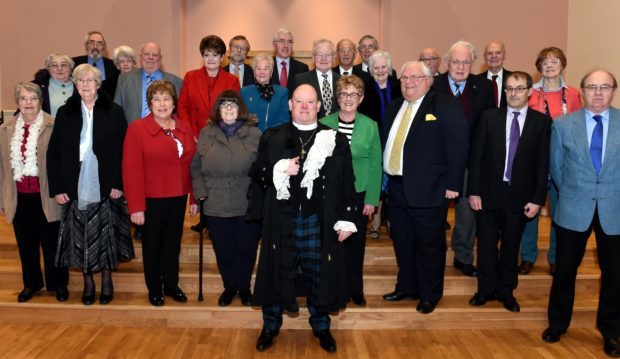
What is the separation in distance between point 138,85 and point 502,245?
10.4 feet

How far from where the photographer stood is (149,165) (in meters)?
4.03

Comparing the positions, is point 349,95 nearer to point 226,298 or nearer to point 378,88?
point 378,88

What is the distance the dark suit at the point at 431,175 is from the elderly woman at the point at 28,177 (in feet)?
8.10

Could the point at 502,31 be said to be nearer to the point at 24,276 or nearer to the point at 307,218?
the point at 307,218

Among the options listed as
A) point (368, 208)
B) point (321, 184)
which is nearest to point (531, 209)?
point (368, 208)

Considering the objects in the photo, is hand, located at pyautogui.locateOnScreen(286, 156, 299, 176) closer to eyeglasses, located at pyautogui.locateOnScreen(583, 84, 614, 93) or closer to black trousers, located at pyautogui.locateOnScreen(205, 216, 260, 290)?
black trousers, located at pyautogui.locateOnScreen(205, 216, 260, 290)

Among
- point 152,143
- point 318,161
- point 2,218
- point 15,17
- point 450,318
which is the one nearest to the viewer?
point 318,161

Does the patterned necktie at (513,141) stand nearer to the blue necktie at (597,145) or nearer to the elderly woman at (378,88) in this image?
the blue necktie at (597,145)

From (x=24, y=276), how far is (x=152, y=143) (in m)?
1.52

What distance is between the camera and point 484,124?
412cm

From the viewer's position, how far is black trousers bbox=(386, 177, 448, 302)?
13.6ft

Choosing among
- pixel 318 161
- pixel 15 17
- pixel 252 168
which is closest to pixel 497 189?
pixel 318 161

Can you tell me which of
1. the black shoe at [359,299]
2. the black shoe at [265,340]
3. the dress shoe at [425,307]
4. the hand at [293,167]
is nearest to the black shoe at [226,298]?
the black shoe at [265,340]

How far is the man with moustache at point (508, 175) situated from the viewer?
3977mm
